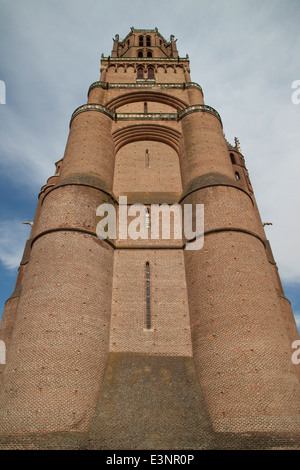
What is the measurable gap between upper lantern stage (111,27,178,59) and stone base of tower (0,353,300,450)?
906 inches

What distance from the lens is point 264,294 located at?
30.4 feet

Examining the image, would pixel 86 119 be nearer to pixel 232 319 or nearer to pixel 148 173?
pixel 148 173

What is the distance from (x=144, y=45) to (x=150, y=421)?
26670 millimetres

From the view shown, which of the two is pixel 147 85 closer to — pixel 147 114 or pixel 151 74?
pixel 147 114

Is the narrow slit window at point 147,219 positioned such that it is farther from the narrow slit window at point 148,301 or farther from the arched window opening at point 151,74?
the arched window opening at point 151,74

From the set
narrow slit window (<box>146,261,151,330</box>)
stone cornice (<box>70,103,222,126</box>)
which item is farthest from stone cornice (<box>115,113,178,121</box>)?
narrow slit window (<box>146,261,151,330</box>)

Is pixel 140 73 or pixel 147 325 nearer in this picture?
pixel 147 325

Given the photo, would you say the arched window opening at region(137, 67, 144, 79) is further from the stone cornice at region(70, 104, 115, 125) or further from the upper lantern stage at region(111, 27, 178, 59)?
the stone cornice at region(70, 104, 115, 125)

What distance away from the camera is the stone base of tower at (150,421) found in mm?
6883

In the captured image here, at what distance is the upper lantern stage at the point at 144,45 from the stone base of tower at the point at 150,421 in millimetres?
23014

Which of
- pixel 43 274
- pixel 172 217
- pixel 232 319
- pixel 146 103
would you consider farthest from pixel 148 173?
pixel 232 319

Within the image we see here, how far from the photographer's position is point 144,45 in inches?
1008

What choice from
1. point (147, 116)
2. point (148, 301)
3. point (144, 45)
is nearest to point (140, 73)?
point (147, 116)

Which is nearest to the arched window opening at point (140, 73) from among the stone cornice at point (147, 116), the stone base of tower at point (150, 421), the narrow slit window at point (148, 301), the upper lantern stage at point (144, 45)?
the upper lantern stage at point (144, 45)
